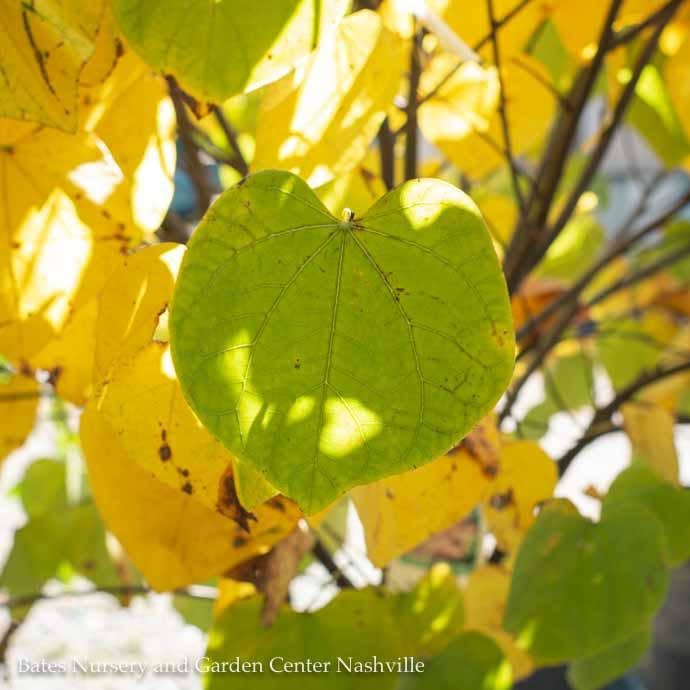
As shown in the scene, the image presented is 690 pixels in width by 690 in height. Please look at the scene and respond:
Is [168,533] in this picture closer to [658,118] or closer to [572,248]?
[658,118]

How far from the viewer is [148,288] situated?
222mm

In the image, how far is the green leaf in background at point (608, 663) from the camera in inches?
19.0

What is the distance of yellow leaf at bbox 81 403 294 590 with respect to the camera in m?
0.29

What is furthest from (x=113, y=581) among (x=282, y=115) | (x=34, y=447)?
(x=34, y=447)

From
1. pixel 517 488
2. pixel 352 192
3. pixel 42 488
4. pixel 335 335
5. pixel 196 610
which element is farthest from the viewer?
pixel 42 488

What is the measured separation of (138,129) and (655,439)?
0.31 metres

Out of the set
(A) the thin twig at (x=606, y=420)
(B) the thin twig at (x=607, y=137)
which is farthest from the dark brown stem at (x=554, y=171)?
(A) the thin twig at (x=606, y=420)

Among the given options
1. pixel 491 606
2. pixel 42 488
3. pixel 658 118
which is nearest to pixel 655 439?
pixel 491 606

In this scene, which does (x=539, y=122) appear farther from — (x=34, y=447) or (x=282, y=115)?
(x=34, y=447)

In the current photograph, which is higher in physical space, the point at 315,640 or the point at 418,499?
the point at 418,499

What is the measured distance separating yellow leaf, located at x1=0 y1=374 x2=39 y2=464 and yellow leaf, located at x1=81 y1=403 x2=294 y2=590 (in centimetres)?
10

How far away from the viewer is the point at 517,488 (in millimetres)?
405

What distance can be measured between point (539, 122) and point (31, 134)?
0.94ft

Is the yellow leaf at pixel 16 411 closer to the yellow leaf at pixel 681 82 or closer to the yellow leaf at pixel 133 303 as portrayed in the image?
the yellow leaf at pixel 133 303
